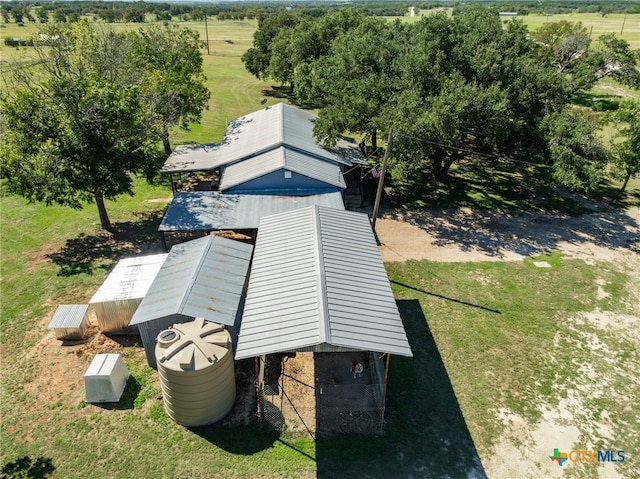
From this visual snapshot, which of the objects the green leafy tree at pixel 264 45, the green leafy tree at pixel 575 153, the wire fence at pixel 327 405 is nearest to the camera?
the wire fence at pixel 327 405

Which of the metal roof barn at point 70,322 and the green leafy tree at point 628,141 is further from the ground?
the green leafy tree at point 628,141

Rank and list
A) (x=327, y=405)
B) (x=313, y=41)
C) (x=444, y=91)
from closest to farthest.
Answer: (x=327, y=405), (x=444, y=91), (x=313, y=41)

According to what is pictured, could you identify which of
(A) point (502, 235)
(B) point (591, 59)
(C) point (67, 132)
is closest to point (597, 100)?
(B) point (591, 59)

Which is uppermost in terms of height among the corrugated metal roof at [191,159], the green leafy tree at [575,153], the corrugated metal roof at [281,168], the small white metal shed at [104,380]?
the green leafy tree at [575,153]

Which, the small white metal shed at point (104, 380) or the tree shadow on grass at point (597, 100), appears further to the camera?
the tree shadow on grass at point (597, 100)

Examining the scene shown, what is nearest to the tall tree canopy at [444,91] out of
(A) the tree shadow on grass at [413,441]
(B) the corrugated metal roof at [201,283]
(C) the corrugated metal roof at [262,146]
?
(C) the corrugated metal roof at [262,146]

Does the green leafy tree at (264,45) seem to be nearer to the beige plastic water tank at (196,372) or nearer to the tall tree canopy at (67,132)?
the tall tree canopy at (67,132)

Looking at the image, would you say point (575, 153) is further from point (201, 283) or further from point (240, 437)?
point (240, 437)
